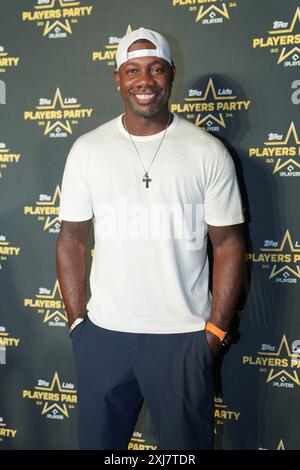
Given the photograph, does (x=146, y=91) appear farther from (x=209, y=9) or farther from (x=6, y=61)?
(x=6, y=61)

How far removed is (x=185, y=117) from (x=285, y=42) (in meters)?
0.54

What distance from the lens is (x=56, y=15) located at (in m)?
2.44

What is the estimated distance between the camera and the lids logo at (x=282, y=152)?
2.19m

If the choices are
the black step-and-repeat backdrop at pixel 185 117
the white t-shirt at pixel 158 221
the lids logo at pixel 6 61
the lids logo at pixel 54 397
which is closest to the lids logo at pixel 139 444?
the black step-and-repeat backdrop at pixel 185 117

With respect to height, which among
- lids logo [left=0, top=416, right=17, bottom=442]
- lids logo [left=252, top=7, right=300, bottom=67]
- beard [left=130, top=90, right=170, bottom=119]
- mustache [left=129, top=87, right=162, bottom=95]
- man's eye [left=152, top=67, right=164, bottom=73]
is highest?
lids logo [left=252, top=7, right=300, bottom=67]

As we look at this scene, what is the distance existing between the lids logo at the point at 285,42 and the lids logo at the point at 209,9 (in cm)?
20

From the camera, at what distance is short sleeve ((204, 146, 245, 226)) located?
73.9 inches

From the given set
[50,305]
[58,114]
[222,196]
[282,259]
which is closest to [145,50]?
[222,196]

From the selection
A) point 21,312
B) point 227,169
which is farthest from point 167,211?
point 21,312

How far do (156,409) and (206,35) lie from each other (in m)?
1.63

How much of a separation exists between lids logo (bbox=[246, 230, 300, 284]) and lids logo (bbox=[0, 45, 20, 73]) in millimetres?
1534

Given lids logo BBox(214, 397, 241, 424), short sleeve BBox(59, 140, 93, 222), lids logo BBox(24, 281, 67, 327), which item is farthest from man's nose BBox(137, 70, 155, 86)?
lids logo BBox(214, 397, 241, 424)

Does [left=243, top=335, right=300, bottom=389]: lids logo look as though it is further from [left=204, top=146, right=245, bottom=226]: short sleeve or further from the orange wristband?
[left=204, top=146, right=245, bottom=226]: short sleeve

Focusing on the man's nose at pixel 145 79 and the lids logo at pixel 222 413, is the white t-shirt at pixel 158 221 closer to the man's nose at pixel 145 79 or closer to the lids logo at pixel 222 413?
the man's nose at pixel 145 79
